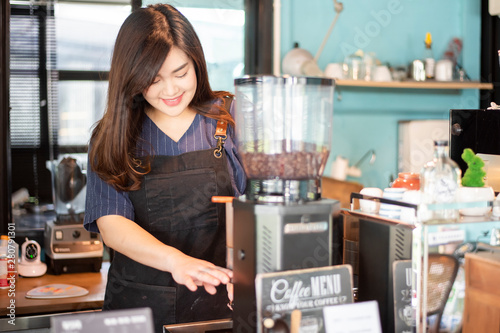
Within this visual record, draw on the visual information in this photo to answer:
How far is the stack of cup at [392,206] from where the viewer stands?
1.25 metres

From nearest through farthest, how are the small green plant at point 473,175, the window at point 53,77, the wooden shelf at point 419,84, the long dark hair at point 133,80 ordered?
the small green plant at point 473,175 → the long dark hair at point 133,80 → the window at point 53,77 → the wooden shelf at point 419,84

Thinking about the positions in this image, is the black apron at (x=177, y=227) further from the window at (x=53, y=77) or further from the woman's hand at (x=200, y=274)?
the window at (x=53, y=77)

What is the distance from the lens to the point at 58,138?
11.0 ft

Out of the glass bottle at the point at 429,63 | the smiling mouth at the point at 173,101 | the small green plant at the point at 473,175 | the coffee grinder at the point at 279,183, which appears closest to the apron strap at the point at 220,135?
the smiling mouth at the point at 173,101

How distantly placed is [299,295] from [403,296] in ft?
0.85

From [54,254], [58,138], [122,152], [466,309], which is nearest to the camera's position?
[466,309]

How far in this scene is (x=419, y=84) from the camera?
156 inches

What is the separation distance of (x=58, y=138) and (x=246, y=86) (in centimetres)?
237

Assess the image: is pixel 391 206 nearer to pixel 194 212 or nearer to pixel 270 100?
pixel 270 100

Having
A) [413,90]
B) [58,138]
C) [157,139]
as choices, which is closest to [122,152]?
[157,139]

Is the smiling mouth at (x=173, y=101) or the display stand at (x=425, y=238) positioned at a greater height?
the smiling mouth at (x=173, y=101)

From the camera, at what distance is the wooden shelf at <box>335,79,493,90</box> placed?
3.78 meters

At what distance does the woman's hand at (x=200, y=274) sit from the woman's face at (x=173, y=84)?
1.76 ft

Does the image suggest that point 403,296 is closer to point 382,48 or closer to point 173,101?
point 173,101
